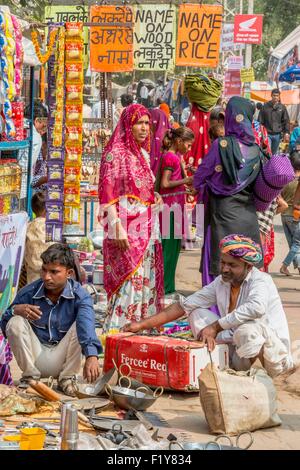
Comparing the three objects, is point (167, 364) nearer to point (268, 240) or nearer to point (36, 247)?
point (36, 247)

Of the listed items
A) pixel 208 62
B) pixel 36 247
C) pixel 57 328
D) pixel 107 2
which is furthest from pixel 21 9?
pixel 57 328

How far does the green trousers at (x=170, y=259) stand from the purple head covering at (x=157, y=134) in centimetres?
73

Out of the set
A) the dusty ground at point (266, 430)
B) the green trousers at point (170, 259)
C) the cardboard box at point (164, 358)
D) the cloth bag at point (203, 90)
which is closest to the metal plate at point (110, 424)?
the dusty ground at point (266, 430)

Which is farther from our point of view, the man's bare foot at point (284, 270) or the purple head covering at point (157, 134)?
the man's bare foot at point (284, 270)

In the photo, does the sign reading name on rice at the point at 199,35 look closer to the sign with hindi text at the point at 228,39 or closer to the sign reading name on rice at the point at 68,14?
the sign reading name on rice at the point at 68,14

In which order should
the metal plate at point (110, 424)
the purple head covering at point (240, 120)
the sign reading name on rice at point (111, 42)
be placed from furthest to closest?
the sign reading name on rice at point (111, 42) → the purple head covering at point (240, 120) → the metal plate at point (110, 424)

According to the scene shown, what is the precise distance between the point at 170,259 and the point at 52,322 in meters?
4.02

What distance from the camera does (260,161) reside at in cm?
822

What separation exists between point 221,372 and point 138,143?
2718 millimetres

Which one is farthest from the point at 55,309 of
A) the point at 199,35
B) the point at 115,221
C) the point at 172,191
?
the point at 199,35

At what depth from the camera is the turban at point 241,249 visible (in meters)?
6.57

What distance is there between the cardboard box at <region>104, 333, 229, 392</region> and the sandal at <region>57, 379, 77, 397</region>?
0.38 metres

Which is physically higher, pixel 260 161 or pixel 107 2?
pixel 107 2

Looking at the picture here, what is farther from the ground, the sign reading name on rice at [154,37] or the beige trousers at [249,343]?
the sign reading name on rice at [154,37]
